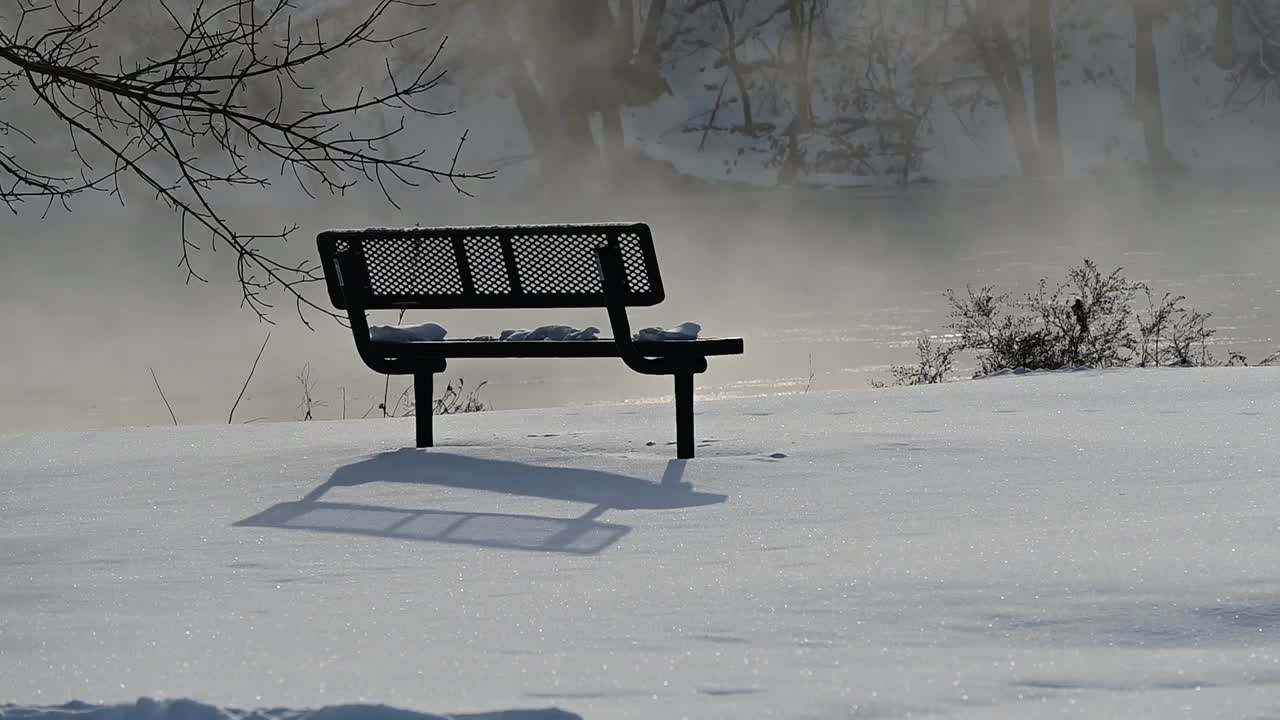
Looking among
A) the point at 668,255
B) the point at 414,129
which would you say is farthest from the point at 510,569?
the point at 414,129

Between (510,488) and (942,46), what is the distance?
2633 cm

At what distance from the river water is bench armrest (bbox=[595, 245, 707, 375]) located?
441cm

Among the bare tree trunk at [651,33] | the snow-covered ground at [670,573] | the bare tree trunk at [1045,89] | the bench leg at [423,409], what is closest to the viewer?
the snow-covered ground at [670,573]

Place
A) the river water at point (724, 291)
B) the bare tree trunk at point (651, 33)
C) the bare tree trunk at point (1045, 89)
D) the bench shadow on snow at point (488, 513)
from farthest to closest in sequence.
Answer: the bare tree trunk at point (651, 33) → the bare tree trunk at point (1045, 89) → the river water at point (724, 291) → the bench shadow on snow at point (488, 513)

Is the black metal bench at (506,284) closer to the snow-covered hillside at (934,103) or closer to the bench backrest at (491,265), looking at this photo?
the bench backrest at (491,265)

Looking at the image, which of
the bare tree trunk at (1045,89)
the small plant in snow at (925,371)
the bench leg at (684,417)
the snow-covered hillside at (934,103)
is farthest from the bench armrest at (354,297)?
the bare tree trunk at (1045,89)

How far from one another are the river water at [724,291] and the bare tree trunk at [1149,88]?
1470 mm

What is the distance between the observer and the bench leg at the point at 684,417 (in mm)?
5230

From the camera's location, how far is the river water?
10953 mm

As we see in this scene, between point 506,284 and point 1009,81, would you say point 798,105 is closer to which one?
point 1009,81

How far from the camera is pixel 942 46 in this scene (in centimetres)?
2953

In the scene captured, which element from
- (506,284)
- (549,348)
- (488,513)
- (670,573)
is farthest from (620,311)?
(670,573)

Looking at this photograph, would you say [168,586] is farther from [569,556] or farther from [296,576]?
[569,556]

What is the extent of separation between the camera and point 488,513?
432cm
